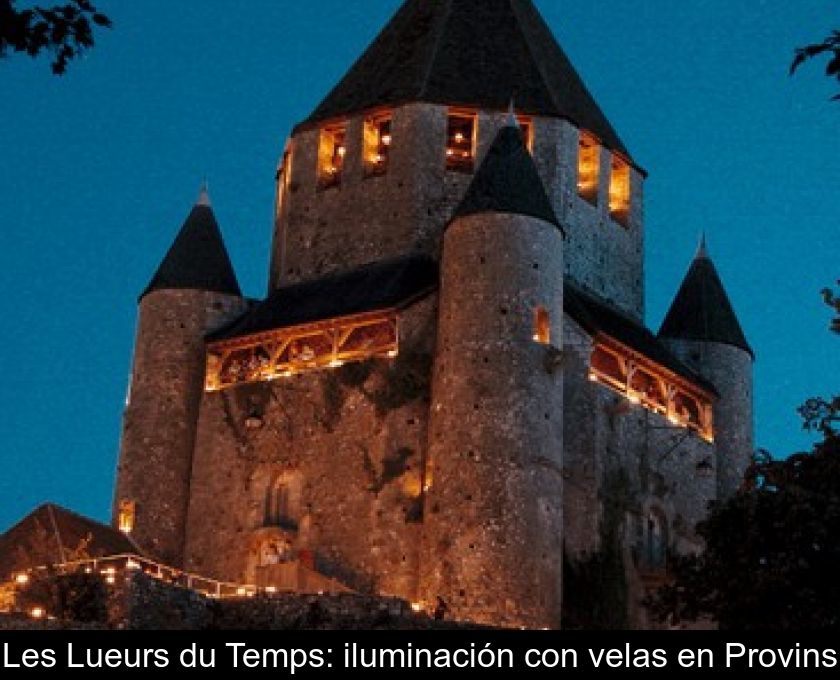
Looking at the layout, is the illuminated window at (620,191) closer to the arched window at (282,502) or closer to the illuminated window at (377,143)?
the illuminated window at (377,143)

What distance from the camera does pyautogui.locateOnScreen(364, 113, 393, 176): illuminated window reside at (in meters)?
56.6

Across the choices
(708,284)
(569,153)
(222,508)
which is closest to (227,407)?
(222,508)

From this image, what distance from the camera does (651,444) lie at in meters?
54.7

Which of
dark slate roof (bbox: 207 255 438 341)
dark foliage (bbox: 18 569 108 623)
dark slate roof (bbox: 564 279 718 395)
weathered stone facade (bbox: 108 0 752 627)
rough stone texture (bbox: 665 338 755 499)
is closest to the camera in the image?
dark foliage (bbox: 18 569 108 623)

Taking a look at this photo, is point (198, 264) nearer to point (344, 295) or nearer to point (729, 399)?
point (344, 295)

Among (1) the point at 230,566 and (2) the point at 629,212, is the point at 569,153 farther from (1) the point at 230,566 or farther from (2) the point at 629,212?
(1) the point at 230,566

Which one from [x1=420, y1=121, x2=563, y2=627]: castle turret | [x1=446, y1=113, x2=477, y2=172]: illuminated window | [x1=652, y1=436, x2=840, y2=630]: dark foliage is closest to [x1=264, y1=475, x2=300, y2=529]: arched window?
[x1=420, y1=121, x2=563, y2=627]: castle turret

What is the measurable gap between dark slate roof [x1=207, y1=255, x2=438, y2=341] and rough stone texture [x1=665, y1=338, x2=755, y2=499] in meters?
Result: 9.56

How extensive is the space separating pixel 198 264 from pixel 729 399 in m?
16.0

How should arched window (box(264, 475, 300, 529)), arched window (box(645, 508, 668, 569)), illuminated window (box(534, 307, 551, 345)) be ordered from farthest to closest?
arched window (box(645, 508, 668, 569)) < arched window (box(264, 475, 300, 529)) < illuminated window (box(534, 307, 551, 345))

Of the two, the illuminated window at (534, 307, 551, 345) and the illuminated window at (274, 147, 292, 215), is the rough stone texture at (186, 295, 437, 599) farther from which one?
the illuminated window at (274, 147, 292, 215)

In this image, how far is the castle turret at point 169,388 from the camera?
53.2m

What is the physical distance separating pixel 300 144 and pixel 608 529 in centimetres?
1536

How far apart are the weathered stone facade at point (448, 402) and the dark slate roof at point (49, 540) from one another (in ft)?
10.8
